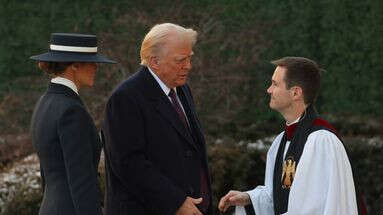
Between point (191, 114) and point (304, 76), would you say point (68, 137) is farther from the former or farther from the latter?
point (304, 76)

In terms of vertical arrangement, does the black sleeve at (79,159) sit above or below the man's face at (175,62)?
below

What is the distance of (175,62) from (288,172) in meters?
0.74

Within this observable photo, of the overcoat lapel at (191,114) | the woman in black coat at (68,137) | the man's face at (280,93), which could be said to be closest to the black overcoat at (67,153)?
the woman in black coat at (68,137)

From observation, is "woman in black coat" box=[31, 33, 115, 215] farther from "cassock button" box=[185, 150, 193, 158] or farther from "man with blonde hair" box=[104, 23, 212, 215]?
"cassock button" box=[185, 150, 193, 158]

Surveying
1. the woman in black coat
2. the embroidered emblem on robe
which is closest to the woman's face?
the woman in black coat

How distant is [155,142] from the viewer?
473 centimetres

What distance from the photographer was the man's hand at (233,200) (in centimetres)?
496

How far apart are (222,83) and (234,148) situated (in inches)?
54.7

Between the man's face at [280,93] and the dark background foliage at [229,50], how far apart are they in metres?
4.44

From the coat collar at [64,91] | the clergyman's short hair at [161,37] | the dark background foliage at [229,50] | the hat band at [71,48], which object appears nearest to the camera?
the coat collar at [64,91]

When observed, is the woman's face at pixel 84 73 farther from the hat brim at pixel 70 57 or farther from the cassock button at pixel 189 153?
the cassock button at pixel 189 153

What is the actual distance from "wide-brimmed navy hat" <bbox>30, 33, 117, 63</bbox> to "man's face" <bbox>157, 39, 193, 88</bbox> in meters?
0.27

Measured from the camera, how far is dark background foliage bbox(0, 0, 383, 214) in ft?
31.7

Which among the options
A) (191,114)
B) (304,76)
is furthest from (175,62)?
(304,76)
